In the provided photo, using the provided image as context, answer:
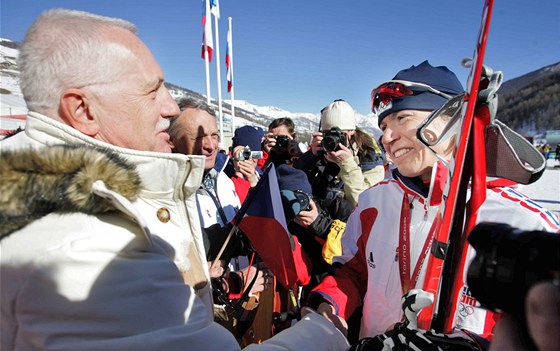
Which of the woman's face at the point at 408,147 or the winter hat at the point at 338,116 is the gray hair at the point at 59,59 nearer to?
the woman's face at the point at 408,147

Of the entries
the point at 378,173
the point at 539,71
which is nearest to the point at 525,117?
the point at 539,71

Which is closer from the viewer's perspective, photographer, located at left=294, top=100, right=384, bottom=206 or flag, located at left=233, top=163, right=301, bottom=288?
flag, located at left=233, top=163, right=301, bottom=288

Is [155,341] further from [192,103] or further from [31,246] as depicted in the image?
[192,103]

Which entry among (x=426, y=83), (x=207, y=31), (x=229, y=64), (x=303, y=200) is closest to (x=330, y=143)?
(x=303, y=200)

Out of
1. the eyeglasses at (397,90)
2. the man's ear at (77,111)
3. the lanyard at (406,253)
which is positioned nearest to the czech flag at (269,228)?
the lanyard at (406,253)

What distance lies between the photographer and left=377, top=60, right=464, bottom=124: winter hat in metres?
1.48

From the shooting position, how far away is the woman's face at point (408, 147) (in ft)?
4.80

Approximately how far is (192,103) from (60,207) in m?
2.01

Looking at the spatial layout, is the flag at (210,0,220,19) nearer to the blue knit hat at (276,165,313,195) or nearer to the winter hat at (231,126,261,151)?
the winter hat at (231,126,261,151)

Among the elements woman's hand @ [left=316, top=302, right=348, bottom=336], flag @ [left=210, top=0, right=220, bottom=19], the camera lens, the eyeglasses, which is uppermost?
flag @ [left=210, top=0, right=220, bottom=19]

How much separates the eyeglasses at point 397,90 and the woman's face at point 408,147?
0.28 ft

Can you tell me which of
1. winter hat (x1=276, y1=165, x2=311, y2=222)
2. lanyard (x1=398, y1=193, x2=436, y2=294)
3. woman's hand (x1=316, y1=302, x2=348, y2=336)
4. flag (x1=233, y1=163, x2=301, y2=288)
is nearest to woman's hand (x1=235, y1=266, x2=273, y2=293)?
flag (x1=233, y1=163, x2=301, y2=288)

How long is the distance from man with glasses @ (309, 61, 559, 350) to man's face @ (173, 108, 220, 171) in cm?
138

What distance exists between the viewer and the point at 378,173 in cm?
329
